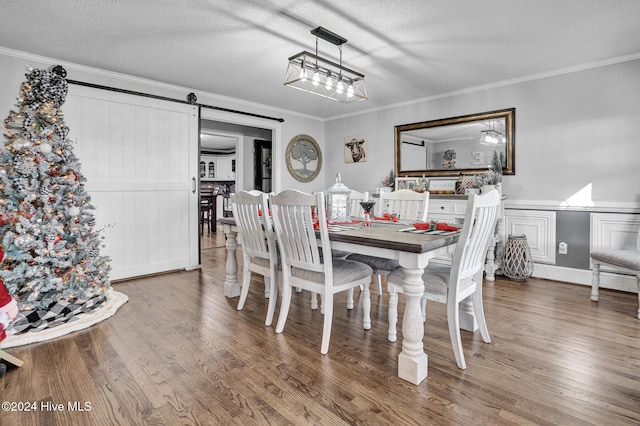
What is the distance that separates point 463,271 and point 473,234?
0.70 feet

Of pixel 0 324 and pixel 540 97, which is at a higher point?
pixel 540 97

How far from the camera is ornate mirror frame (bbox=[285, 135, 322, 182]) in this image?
5.48m

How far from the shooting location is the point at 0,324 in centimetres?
136

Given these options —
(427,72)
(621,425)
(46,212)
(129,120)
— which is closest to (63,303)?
(46,212)

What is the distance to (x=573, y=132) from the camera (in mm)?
3523

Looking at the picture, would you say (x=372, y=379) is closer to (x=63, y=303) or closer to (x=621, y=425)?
(x=621, y=425)

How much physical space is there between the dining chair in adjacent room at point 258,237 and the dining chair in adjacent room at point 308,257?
17 cm

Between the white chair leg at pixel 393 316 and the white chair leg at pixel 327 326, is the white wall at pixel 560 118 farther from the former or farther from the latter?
the white chair leg at pixel 327 326

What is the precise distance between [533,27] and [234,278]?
320 centimetres

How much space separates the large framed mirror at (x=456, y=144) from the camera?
3.97 metres

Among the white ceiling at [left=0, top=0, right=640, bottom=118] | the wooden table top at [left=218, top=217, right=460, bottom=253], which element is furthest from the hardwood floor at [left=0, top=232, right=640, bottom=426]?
the white ceiling at [left=0, top=0, right=640, bottom=118]

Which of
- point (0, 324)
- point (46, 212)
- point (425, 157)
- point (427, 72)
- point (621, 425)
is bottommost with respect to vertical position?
point (621, 425)

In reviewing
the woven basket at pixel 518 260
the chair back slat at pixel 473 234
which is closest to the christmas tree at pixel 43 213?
the chair back slat at pixel 473 234

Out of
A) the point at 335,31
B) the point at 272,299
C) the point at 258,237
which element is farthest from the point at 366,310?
the point at 335,31
